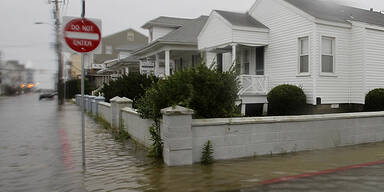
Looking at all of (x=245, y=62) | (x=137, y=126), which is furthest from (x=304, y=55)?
(x=137, y=126)

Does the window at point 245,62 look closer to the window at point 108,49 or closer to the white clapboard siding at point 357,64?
the white clapboard siding at point 357,64

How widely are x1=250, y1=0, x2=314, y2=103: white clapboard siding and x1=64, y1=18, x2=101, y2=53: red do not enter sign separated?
864cm

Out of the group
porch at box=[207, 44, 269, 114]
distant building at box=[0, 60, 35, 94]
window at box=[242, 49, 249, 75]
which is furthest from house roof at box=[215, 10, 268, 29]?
distant building at box=[0, 60, 35, 94]

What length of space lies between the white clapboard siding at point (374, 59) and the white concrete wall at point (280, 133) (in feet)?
14.2

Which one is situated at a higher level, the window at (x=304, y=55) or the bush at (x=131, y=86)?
the window at (x=304, y=55)

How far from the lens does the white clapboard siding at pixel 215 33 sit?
15054mm

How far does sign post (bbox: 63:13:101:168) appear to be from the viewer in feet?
21.5

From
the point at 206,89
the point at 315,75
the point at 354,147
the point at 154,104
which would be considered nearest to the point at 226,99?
the point at 206,89

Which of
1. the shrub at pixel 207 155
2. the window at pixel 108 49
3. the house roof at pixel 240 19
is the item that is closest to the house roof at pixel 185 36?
the house roof at pixel 240 19

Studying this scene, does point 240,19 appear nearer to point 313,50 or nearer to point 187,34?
point 313,50

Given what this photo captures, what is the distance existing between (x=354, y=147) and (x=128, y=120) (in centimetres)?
638

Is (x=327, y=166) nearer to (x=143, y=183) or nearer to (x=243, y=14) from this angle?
(x=143, y=183)

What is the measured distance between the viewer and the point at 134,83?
13.9 meters

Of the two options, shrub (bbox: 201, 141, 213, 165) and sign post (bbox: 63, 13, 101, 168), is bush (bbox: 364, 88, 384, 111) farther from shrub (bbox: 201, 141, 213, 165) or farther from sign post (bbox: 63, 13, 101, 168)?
sign post (bbox: 63, 13, 101, 168)
